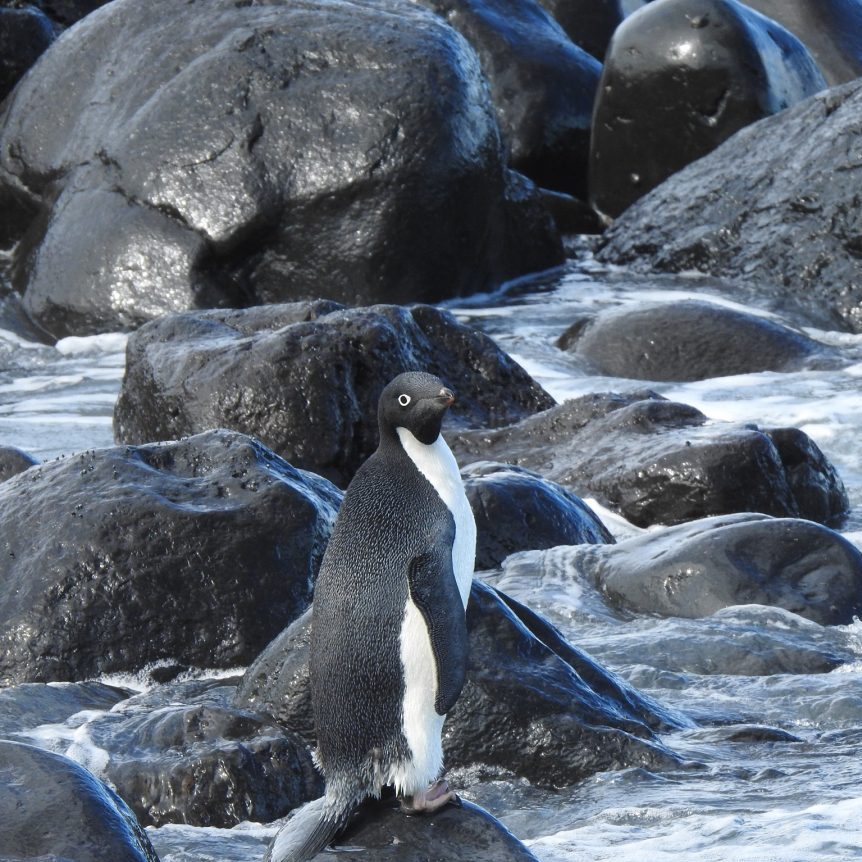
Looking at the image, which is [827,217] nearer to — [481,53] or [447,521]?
[481,53]

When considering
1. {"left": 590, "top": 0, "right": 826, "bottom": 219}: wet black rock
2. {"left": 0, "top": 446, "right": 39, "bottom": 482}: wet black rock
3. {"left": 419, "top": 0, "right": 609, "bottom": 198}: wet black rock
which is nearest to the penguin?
{"left": 0, "top": 446, "right": 39, "bottom": 482}: wet black rock

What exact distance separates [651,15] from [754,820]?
13113 millimetres

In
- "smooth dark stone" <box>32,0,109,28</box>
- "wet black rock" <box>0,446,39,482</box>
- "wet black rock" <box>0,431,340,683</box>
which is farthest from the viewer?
"smooth dark stone" <box>32,0,109,28</box>

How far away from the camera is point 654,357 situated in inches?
459

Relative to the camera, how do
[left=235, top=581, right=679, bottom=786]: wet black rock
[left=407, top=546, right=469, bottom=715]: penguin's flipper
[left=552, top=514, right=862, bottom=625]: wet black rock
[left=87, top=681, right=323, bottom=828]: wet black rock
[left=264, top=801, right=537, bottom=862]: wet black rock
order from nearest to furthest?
1. [left=264, top=801, right=537, bottom=862]: wet black rock
2. [left=407, top=546, right=469, bottom=715]: penguin's flipper
3. [left=87, top=681, right=323, bottom=828]: wet black rock
4. [left=235, top=581, right=679, bottom=786]: wet black rock
5. [left=552, top=514, right=862, bottom=625]: wet black rock

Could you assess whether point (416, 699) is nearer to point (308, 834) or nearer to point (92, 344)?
point (308, 834)

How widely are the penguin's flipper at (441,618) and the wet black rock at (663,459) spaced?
4427 millimetres

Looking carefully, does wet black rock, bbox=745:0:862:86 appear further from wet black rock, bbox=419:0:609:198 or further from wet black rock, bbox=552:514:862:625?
wet black rock, bbox=552:514:862:625

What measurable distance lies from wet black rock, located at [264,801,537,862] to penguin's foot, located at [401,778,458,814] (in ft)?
0.06

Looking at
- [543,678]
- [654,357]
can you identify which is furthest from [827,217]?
[543,678]

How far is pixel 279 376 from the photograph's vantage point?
8367 mm

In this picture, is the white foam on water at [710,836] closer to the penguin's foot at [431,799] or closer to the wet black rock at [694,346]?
the penguin's foot at [431,799]

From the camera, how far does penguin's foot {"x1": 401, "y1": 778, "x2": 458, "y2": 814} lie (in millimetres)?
3871

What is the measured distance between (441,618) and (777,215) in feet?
35.0
